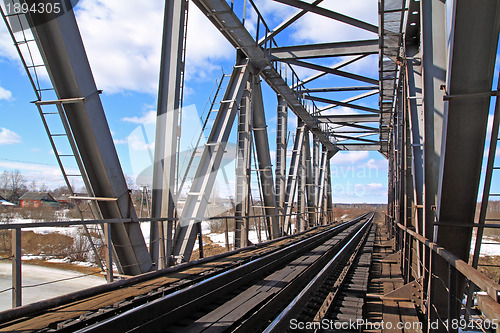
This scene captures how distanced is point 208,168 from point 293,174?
9.60m

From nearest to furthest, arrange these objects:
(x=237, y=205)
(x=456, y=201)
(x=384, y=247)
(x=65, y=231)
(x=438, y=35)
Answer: (x=456, y=201)
(x=438, y=35)
(x=237, y=205)
(x=384, y=247)
(x=65, y=231)

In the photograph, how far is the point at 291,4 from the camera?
1023 centimetres

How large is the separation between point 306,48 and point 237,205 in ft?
21.6

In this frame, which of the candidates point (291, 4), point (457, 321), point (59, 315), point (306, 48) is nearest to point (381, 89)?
point (306, 48)

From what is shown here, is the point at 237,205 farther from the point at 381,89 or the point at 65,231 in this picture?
the point at 65,231

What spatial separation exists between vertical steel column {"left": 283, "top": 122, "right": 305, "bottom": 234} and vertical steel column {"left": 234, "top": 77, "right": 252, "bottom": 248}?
13.2 feet

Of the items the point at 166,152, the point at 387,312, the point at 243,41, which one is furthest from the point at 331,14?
the point at 387,312

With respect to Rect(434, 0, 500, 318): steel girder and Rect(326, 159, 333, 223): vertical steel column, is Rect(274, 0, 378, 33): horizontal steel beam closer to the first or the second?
Rect(434, 0, 500, 318): steel girder

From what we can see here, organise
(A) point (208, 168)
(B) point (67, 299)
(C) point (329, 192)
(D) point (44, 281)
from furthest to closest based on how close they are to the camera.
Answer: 1. (C) point (329, 192)
2. (D) point (44, 281)
3. (A) point (208, 168)
4. (B) point (67, 299)

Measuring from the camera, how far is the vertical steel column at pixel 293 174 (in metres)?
Result: 16.8

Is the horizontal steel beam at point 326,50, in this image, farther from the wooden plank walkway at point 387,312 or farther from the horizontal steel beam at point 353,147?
the horizontal steel beam at point 353,147

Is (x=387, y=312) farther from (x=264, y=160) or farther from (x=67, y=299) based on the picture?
(x=264, y=160)

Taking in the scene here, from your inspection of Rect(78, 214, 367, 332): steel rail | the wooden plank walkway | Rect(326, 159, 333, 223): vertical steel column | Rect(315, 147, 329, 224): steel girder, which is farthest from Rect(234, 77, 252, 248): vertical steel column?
Rect(326, 159, 333, 223): vertical steel column

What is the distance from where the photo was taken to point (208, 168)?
30.3 feet
